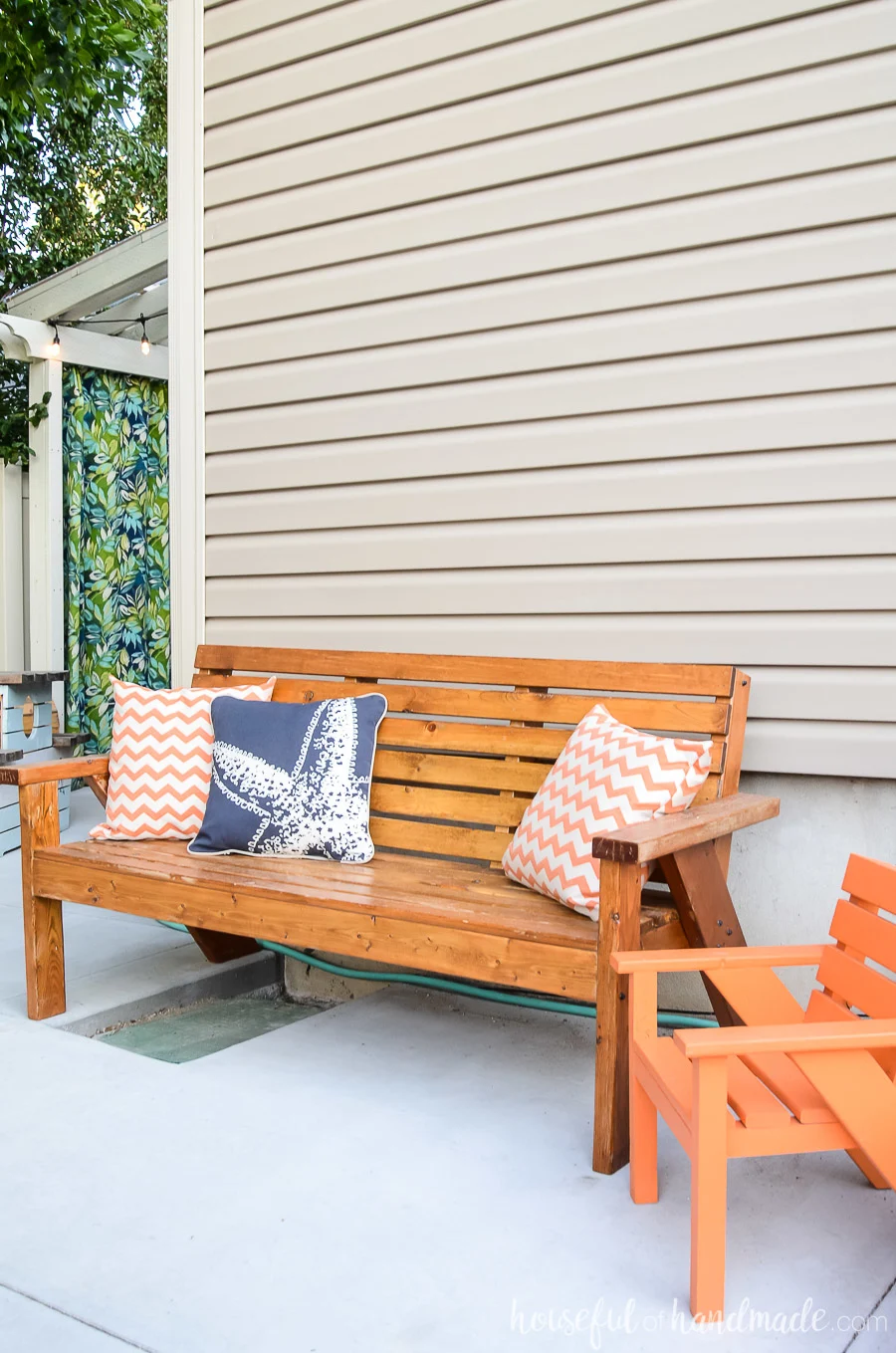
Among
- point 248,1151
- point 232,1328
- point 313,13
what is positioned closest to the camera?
point 232,1328

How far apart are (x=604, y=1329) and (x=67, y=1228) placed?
0.85 meters

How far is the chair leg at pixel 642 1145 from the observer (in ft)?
6.06

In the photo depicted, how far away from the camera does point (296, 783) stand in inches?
107

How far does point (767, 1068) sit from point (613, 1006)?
29cm

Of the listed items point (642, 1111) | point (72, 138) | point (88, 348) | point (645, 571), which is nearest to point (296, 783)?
point (645, 571)

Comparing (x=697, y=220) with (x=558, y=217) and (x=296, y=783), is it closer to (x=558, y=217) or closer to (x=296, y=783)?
(x=558, y=217)

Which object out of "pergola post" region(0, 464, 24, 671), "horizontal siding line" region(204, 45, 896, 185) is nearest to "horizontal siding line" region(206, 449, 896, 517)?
"horizontal siding line" region(204, 45, 896, 185)

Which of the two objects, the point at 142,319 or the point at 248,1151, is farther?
the point at 142,319

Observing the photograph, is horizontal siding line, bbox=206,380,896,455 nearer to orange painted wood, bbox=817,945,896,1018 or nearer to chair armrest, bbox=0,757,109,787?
chair armrest, bbox=0,757,109,787

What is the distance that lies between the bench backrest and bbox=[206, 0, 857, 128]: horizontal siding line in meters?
1.40

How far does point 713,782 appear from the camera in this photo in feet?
8.02

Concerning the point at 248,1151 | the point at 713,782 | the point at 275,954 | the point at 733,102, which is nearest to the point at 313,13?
the point at 733,102

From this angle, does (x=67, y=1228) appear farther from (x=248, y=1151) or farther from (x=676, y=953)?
(x=676, y=953)

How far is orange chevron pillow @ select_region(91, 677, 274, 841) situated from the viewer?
9.57 ft
